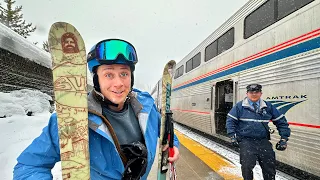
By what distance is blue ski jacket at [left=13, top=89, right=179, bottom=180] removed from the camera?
1.14 metres

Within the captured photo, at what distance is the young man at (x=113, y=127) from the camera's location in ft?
3.84

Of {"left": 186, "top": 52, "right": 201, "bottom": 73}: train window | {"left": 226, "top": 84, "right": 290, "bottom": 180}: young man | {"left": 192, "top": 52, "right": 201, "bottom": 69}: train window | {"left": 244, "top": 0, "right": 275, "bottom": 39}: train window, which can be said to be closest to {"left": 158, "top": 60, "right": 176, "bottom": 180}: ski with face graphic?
{"left": 226, "top": 84, "right": 290, "bottom": 180}: young man

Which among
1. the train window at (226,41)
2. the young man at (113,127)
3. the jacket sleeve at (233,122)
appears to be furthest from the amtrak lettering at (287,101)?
the young man at (113,127)

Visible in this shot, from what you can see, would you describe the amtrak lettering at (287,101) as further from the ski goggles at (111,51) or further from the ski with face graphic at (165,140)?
the ski goggles at (111,51)

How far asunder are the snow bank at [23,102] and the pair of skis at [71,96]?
3156 mm

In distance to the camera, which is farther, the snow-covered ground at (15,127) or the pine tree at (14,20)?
the pine tree at (14,20)

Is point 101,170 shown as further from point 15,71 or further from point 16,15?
point 16,15

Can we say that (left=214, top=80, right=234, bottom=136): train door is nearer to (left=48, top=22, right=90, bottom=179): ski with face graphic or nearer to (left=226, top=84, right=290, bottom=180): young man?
(left=226, top=84, right=290, bottom=180): young man

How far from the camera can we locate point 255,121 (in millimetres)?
3219

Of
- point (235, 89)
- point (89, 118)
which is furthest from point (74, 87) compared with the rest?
point (235, 89)

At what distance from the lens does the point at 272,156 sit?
311cm

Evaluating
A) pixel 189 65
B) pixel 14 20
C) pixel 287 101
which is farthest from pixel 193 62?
pixel 14 20

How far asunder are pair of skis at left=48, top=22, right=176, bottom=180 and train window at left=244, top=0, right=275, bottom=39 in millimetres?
4651

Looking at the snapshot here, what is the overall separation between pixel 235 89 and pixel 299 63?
2247 mm
